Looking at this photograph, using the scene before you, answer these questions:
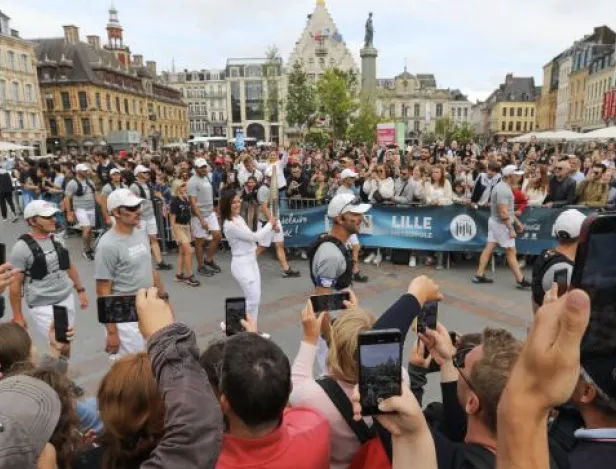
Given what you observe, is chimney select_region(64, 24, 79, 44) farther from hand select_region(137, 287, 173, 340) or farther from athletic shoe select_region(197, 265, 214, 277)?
hand select_region(137, 287, 173, 340)

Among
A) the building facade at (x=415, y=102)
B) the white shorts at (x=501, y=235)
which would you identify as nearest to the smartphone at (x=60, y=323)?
the white shorts at (x=501, y=235)

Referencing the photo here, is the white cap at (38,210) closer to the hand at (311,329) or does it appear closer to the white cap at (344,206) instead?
the white cap at (344,206)

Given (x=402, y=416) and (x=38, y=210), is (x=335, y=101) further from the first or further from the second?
(x=402, y=416)

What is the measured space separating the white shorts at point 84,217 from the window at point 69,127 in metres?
58.7

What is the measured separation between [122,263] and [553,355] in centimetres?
403

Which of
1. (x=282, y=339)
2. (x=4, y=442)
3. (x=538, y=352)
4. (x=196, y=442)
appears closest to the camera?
(x=538, y=352)

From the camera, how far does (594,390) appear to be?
1.34 metres

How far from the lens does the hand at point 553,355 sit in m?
0.92

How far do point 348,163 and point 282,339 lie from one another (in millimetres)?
6551

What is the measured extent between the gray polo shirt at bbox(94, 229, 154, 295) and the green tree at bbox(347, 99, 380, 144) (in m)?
28.9

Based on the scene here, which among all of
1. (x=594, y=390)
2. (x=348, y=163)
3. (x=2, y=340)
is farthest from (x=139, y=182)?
(x=594, y=390)

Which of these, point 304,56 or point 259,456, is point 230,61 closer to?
point 304,56

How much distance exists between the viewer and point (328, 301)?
2.87 meters

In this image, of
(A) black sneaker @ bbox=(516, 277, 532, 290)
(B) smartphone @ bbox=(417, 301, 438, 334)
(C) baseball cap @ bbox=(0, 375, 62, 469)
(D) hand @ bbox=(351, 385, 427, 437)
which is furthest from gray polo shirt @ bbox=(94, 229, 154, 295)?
(A) black sneaker @ bbox=(516, 277, 532, 290)
